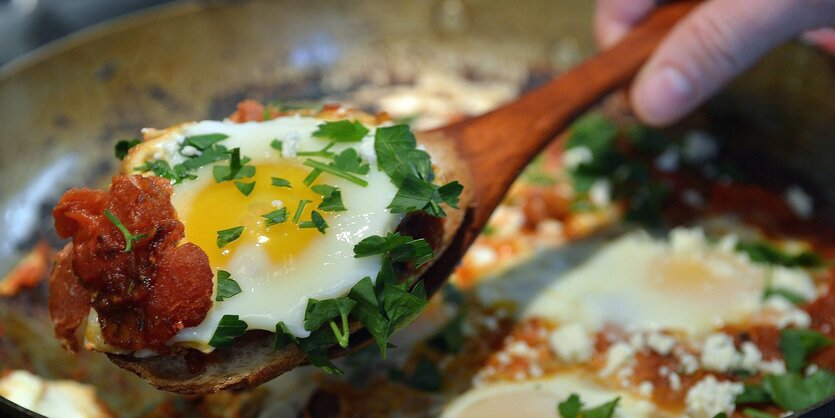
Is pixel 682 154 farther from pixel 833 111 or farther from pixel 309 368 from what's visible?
pixel 309 368

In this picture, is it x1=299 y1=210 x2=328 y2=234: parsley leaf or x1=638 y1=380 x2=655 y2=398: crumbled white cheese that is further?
x1=638 y1=380 x2=655 y2=398: crumbled white cheese

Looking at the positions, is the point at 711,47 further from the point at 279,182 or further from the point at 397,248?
the point at 279,182

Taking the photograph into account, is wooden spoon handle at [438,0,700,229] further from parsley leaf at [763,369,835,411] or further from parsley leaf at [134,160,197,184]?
parsley leaf at [763,369,835,411]

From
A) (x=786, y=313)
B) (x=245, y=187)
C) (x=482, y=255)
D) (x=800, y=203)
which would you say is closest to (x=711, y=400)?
(x=786, y=313)

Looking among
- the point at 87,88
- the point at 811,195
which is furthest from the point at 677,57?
the point at 87,88

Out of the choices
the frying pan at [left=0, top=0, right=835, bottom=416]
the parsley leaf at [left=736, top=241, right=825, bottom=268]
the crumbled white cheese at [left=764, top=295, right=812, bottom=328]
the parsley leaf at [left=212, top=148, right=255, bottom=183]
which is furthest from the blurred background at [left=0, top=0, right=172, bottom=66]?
the crumbled white cheese at [left=764, top=295, right=812, bottom=328]

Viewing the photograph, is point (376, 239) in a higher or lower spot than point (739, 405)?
higher

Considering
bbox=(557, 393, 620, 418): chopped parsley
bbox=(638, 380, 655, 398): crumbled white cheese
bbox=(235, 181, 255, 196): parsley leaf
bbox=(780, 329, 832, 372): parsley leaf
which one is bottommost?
bbox=(780, 329, 832, 372): parsley leaf

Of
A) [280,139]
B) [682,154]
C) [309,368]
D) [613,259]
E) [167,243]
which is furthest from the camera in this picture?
[682,154]
